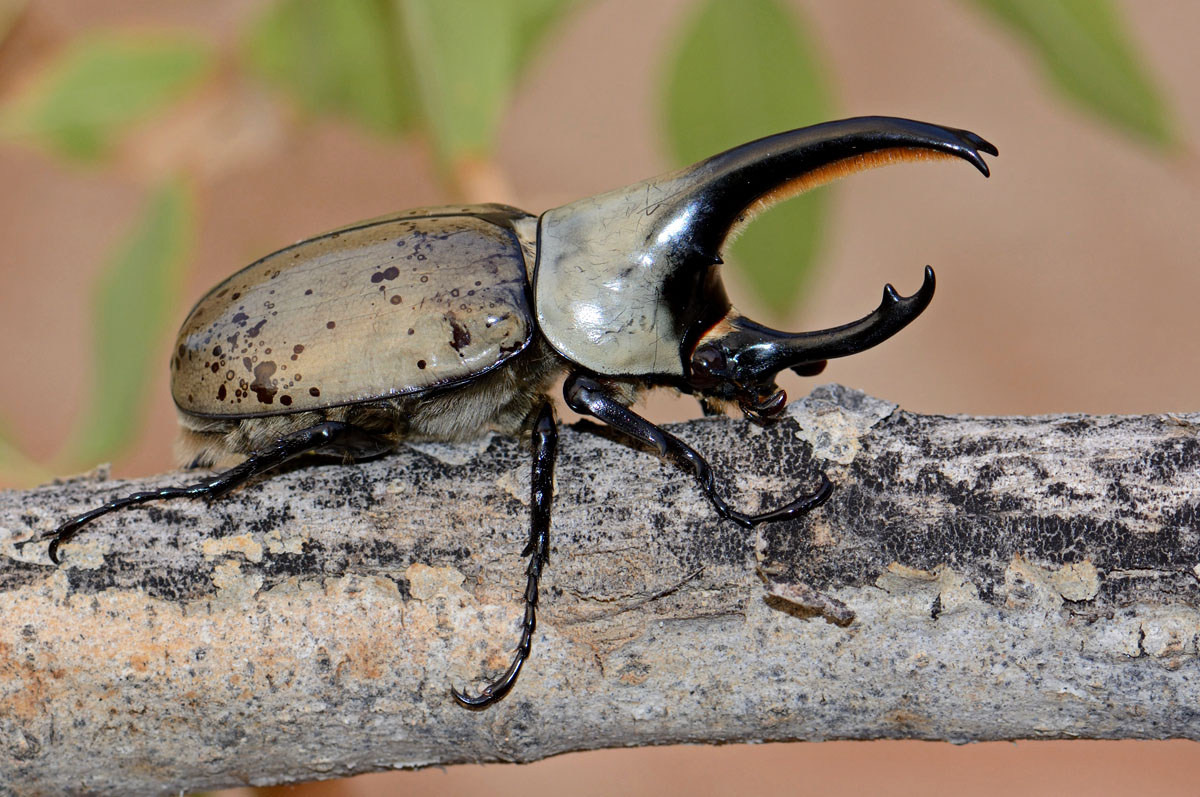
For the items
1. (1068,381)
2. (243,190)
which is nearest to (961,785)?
(1068,381)

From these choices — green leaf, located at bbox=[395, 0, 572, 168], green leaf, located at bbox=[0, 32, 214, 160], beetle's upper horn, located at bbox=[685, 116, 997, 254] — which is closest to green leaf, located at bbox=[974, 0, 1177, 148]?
beetle's upper horn, located at bbox=[685, 116, 997, 254]

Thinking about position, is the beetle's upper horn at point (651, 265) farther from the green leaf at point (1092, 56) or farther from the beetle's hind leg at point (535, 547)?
the green leaf at point (1092, 56)

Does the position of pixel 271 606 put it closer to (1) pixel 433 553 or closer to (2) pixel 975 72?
(1) pixel 433 553

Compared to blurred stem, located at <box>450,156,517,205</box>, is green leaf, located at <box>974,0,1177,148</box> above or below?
above

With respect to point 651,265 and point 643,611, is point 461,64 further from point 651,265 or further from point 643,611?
point 643,611

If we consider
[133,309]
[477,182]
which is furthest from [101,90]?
[477,182]

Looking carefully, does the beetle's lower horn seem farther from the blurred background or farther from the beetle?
the blurred background

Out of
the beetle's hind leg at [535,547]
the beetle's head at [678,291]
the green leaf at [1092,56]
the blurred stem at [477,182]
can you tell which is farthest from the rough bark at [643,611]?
the green leaf at [1092,56]

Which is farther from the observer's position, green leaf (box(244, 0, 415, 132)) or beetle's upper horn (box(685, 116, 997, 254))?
green leaf (box(244, 0, 415, 132))
